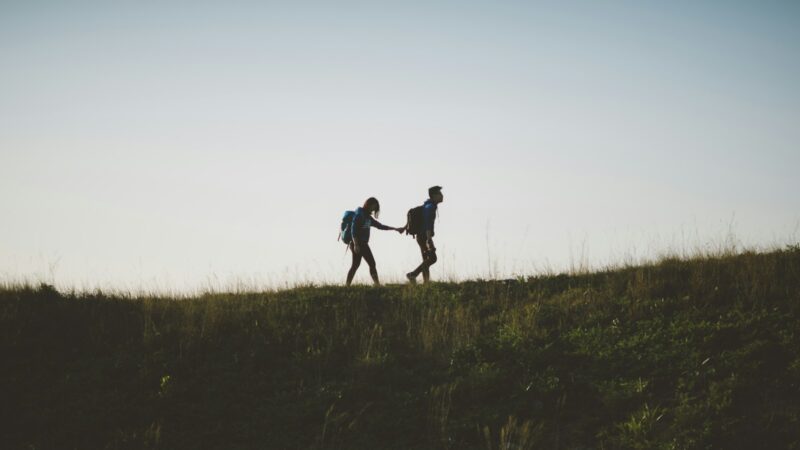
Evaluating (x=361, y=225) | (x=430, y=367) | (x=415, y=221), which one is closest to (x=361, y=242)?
(x=361, y=225)

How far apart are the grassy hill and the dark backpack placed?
8.73ft

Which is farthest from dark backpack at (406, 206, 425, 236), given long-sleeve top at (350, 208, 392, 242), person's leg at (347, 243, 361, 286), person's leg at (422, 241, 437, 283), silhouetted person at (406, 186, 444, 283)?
person's leg at (347, 243, 361, 286)

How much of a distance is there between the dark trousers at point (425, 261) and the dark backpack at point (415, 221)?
0.74ft

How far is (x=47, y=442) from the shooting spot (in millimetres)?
6203

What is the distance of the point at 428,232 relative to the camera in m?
12.4

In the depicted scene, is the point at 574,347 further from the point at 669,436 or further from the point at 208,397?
the point at 208,397

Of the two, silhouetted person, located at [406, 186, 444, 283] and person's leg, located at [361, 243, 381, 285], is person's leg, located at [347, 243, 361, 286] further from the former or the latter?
silhouetted person, located at [406, 186, 444, 283]

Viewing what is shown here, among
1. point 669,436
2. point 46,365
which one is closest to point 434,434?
point 669,436

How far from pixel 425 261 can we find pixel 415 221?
3.40 feet

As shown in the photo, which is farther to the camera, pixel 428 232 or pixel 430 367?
pixel 428 232

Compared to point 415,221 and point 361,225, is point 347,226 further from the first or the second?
point 415,221

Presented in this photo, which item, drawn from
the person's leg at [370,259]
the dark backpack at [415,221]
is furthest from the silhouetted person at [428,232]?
the person's leg at [370,259]

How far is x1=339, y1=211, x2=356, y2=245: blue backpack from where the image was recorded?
40.9 ft

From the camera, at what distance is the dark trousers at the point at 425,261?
12.1 m
